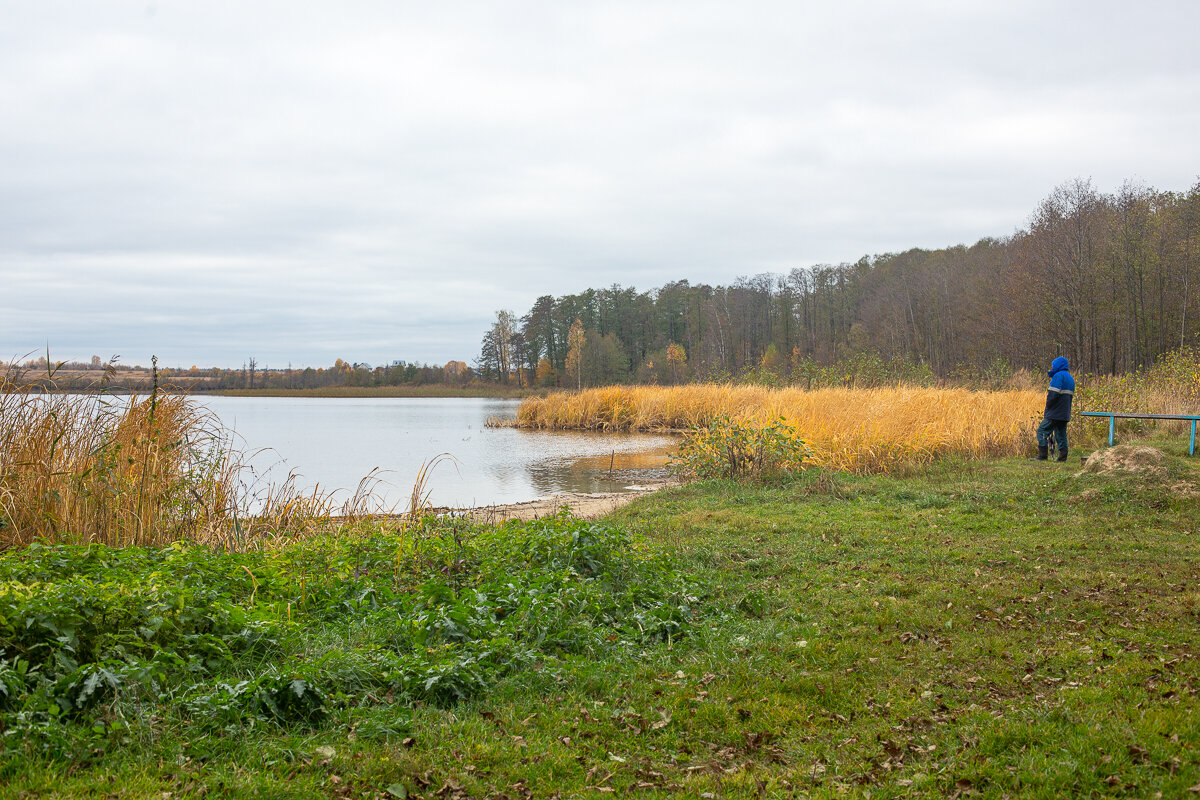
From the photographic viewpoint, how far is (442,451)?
73.9 feet

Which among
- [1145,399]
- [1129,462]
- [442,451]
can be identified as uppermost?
[1145,399]

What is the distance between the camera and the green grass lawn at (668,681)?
10.4ft

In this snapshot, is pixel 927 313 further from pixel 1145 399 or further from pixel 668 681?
pixel 668 681

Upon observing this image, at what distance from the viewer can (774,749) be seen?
3600mm

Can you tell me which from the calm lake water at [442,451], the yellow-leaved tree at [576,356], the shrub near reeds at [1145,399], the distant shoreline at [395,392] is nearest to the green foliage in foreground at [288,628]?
the calm lake water at [442,451]

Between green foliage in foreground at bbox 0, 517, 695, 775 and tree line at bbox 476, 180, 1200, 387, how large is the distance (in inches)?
824

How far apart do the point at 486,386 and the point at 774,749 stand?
7418 centimetres

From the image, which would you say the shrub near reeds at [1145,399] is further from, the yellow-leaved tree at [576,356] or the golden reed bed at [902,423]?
the yellow-leaved tree at [576,356]

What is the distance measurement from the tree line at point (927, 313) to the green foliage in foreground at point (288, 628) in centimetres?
2092

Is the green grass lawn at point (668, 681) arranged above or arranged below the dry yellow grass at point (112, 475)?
below

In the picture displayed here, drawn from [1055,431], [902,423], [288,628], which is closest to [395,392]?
[902,423]

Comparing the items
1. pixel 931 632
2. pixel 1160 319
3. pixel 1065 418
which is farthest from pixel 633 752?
pixel 1160 319

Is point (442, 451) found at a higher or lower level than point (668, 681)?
lower

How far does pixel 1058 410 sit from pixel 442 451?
53.7 ft
